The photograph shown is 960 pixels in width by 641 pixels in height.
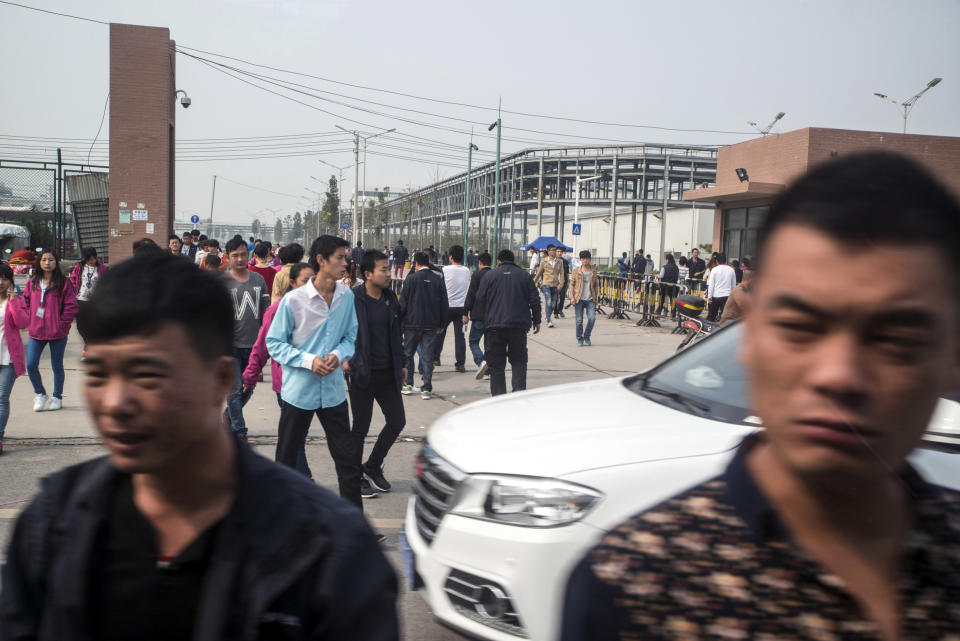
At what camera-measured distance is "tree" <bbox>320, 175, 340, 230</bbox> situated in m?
89.8

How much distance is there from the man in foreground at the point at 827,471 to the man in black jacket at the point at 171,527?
0.49m

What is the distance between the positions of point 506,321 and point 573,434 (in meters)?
5.17

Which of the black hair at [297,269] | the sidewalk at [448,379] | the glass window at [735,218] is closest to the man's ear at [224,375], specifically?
the sidewalk at [448,379]

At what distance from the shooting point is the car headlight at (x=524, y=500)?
11.2ft

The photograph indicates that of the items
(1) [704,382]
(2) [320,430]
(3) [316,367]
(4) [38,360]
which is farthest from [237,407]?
(1) [704,382]

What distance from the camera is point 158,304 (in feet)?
5.04

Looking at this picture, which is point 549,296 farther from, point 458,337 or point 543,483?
point 543,483

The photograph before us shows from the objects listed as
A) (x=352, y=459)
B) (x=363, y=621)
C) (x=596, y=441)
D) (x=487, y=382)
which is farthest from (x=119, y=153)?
(x=363, y=621)

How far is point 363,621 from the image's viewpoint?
1396 millimetres

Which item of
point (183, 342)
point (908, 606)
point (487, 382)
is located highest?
point (183, 342)

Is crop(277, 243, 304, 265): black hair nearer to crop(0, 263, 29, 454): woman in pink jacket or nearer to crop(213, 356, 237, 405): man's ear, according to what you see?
crop(0, 263, 29, 454): woman in pink jacket

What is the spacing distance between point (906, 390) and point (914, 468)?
0.18 meters

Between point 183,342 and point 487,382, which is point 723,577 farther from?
point 487,382

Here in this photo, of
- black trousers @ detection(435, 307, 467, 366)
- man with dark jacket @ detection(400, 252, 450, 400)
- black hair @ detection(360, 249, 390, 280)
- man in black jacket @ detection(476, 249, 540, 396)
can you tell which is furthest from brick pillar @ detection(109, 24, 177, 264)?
black hair @ detection(360, 249, 390, 280)
